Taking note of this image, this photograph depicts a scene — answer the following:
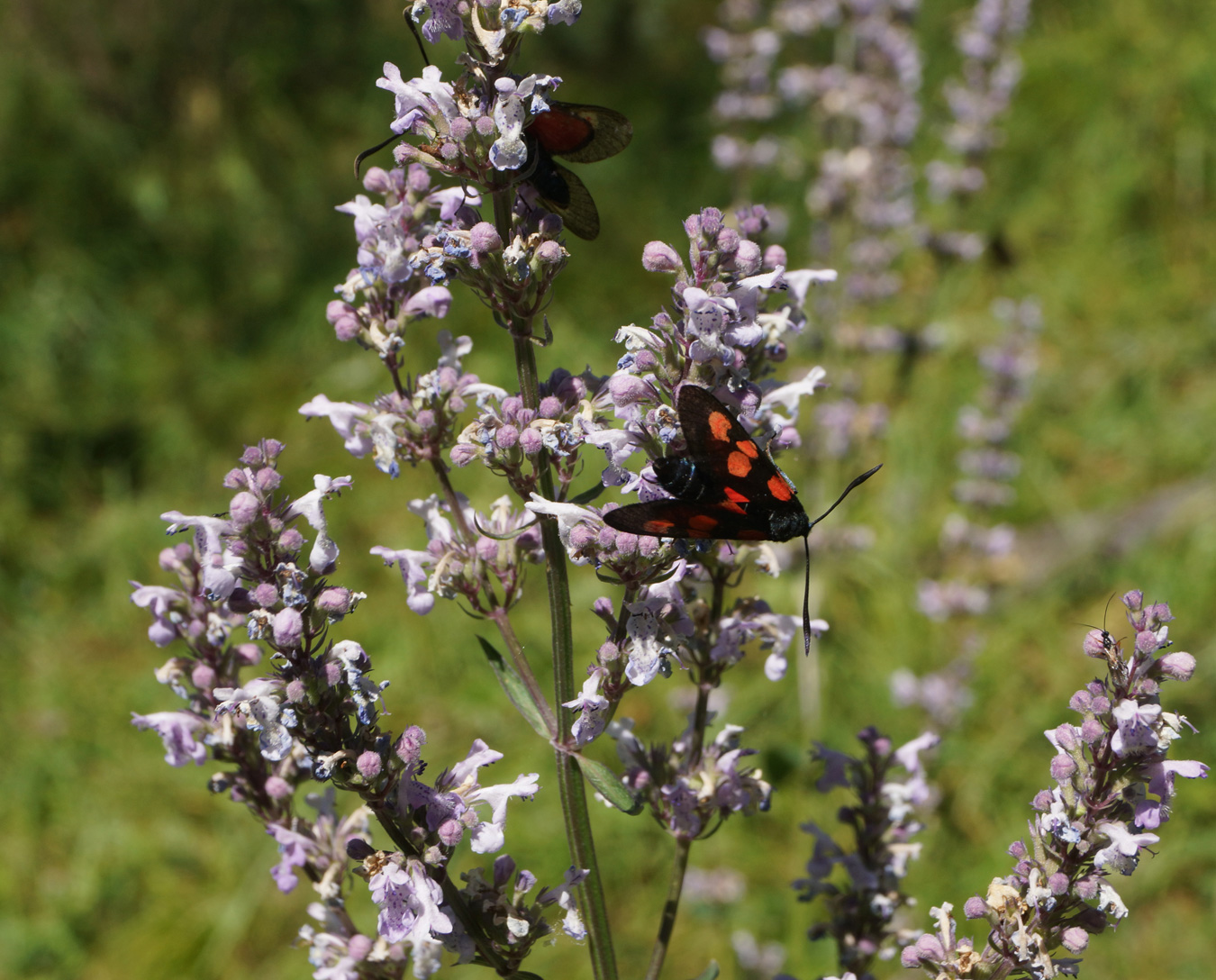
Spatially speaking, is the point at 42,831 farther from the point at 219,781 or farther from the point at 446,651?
the point at 219,781

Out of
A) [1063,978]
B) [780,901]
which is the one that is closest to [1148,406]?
[780,901]

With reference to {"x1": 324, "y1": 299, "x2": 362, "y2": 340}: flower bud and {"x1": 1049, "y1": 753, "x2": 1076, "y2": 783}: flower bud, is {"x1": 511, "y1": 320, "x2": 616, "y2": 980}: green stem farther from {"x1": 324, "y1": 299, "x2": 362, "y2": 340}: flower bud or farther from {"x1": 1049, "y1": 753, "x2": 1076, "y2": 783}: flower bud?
{"x1": 1049, "y1": 753, "x2": 1076, "y2": 783}: flower bud

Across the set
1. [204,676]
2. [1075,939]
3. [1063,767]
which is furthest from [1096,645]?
[204,676]

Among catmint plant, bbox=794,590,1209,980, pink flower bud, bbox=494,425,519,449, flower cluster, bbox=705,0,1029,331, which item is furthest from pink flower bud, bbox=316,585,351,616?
flower cluster, bbox=705,0,1029,331

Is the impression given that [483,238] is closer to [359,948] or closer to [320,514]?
[320,514]

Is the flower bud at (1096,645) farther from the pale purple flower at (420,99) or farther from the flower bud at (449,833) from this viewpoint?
the pale purple flower at (420,99)
